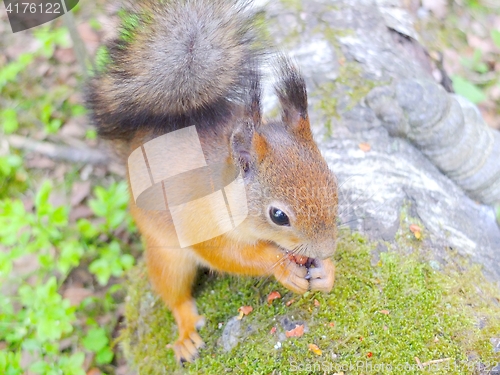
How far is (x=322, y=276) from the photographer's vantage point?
1.79 meters

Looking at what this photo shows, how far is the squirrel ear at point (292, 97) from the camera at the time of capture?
1.75 m

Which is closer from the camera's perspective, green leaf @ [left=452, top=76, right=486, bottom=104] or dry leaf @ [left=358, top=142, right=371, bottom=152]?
dry leaf @ [left=358, top=142, right=371, bottom=152]

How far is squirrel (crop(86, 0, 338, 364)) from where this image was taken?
1670mm

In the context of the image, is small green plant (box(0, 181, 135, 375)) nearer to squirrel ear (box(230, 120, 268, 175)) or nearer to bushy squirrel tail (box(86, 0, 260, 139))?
bushy squirrel tail (box(86, 0, 260, 139))

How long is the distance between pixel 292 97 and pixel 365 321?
83 centimetres

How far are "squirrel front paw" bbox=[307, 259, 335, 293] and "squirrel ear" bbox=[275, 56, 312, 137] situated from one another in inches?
18.7

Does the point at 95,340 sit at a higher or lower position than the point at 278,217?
lower

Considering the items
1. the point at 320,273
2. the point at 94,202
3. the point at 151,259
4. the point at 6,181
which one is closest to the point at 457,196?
the point at 320,273

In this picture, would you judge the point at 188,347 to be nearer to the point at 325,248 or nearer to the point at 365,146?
the point at 325,248

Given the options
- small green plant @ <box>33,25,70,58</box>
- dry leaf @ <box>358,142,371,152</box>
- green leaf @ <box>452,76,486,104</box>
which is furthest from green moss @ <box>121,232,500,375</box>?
small green plant @ <box>33,25,70,58</box>

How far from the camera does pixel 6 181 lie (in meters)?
3.24

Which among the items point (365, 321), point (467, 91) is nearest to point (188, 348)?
point (365, 321)

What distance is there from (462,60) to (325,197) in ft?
9.38

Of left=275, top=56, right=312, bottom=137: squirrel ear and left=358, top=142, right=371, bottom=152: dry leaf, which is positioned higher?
left=275, top=56, right=312, bottom=137: squirrel ear
